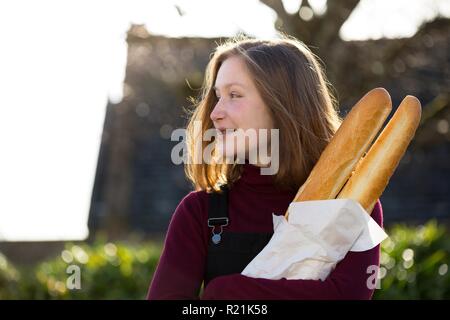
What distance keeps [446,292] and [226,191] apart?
12.2ft

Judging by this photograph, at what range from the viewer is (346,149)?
2.34m

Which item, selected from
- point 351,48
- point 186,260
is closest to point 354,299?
point 186,260

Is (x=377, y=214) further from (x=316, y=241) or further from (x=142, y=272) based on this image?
(x=142, y=272)

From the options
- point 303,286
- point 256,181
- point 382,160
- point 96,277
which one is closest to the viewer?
point 303,286

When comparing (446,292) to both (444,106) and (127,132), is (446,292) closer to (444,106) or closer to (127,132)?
(444,106)

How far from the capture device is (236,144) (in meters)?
2.47

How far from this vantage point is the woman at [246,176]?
2371mm

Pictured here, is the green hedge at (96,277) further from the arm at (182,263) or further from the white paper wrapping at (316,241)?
the white paper wrapping at (316,241)

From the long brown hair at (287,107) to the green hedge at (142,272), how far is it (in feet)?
10.6

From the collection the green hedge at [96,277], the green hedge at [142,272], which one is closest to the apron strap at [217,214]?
the green hedge at [142,272]

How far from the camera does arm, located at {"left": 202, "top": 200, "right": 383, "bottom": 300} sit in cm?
218

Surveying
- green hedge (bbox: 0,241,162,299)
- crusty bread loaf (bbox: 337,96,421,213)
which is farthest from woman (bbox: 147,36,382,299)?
green hedge (bbox: 0,241,162,299)

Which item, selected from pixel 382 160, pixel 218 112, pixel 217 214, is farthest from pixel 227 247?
pixel 382 160

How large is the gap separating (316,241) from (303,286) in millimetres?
123
